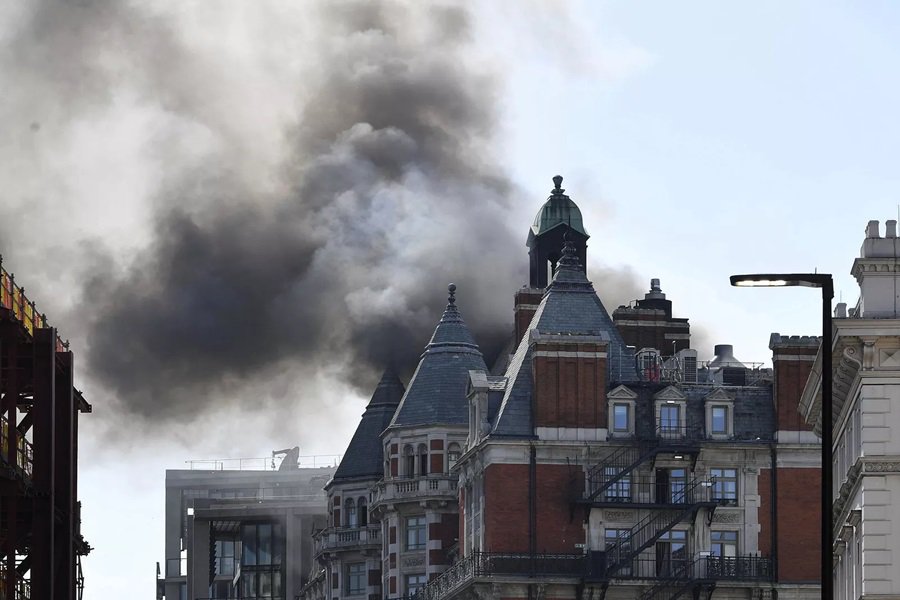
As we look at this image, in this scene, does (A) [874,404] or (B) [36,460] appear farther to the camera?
(B) [36,460]

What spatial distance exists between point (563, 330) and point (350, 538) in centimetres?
3127

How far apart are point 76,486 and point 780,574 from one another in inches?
1244

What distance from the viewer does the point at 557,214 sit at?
145 metres

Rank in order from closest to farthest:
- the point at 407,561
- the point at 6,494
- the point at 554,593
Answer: the point at 6,494 < the point at 554,593 < the point at 407,561

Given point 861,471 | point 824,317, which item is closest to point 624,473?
point 861,471

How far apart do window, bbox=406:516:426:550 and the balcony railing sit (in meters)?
38.5

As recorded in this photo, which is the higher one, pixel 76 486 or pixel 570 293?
pixel 570 293

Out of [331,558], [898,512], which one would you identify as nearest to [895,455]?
[898,512]

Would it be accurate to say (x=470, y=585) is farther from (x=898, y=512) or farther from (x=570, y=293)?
(x=898, y=512)

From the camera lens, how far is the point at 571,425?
12469 centimetres

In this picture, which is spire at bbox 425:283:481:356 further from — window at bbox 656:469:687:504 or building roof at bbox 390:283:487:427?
window at bbox 656:469:687:504

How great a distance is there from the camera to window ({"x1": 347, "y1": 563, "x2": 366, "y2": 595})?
154750mm

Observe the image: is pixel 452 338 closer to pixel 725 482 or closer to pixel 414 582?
pixel 414 582

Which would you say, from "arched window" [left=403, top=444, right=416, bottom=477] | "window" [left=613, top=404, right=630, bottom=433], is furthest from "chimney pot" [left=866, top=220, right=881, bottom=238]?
"arched window" [left=403, top=444, right=416, bottom=477]
